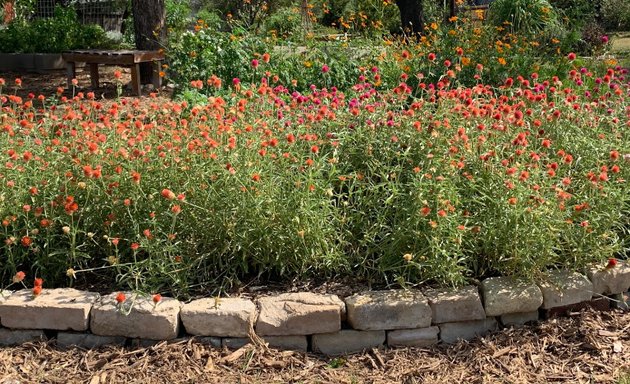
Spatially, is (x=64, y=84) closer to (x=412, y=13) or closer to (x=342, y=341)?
(x=412, y=13)

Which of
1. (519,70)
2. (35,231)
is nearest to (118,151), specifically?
(35,231)

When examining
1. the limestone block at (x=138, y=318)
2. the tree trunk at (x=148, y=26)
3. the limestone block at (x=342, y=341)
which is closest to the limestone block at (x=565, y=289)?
the limestone block at (x=342, y=341)

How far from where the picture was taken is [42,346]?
2.95 metres

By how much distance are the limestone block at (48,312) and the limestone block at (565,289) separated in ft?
6.24

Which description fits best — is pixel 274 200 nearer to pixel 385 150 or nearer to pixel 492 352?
pixel 385 150

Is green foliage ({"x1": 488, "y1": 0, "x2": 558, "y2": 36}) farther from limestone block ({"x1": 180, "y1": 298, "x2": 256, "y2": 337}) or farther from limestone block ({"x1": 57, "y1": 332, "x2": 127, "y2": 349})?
limestone block ({"x1": 57, "y1": 332, "x2": 127, "y2": 349})

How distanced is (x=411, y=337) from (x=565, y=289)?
70 cm

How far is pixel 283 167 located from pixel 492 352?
3.95ft

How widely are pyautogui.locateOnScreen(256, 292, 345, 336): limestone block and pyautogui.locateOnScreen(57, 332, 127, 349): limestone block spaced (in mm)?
595

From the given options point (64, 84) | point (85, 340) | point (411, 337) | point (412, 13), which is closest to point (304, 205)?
point (411, 337)

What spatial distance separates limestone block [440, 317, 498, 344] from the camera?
3.02 meters

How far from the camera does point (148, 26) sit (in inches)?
346

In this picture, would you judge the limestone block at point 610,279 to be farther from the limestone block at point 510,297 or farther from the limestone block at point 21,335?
the limestone block at point 21,335

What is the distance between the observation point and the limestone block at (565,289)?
9.98 feet
